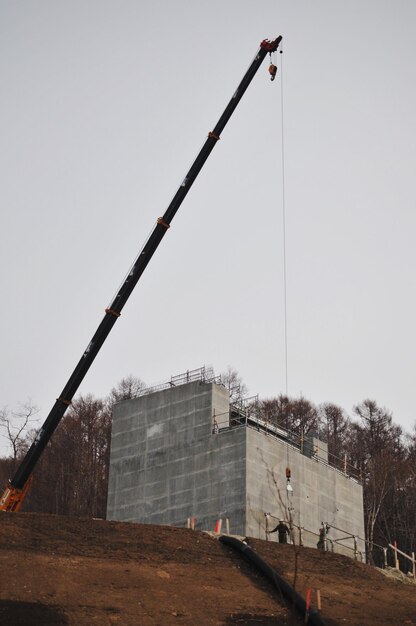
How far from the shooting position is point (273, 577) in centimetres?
2711

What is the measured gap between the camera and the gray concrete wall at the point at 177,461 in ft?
148

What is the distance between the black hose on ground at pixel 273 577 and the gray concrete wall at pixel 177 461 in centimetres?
1304

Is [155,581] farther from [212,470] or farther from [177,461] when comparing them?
[177,461]

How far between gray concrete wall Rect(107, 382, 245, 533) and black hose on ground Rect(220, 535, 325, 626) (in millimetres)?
13043

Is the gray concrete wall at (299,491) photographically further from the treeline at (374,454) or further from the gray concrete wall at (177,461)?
the treeline at (374,454)

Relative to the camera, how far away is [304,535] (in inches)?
1806

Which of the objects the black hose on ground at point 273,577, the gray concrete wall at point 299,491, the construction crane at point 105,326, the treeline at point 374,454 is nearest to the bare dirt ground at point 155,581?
the black hose on ground at point 273,577

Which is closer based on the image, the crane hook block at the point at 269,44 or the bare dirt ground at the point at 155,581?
the bare dirt ground at the point at 155,581

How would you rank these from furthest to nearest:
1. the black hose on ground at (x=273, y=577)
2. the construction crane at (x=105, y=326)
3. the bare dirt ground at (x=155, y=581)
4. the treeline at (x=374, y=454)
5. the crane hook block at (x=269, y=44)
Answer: the treeline at (x=374, y=454) → the crane hook block at (x=269, y=44) → the construction crane at (x=105, y=326) → the black hose on ground at (x=273, y=577) → the bare dirt ground at (x=155, y=581)

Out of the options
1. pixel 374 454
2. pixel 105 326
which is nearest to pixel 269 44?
pixel 105 326

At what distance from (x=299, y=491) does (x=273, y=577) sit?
2134cm

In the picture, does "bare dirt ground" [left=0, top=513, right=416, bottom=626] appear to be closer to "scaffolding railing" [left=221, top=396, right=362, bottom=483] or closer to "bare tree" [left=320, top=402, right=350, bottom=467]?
"scaffolding railing" [left=221, top=396, right=362, bottom=483]

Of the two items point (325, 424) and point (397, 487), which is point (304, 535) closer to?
point (397, 487)

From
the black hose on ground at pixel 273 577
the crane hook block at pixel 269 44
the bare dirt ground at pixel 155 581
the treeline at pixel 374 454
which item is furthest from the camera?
the treeline at pixel 374 454
